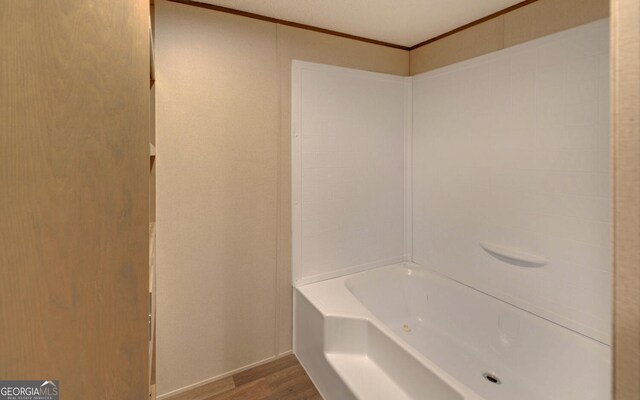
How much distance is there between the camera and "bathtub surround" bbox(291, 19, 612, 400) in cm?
149

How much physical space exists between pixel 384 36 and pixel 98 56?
205 cm

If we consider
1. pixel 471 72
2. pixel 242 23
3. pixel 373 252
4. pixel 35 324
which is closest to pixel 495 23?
pixel 471 72

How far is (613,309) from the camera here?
1.54 feet

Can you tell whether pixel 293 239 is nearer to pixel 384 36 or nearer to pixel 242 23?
pixel 242 23

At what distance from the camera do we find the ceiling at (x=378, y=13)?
1755mm

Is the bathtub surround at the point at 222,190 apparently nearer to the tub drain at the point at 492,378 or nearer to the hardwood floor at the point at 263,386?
the hardwood floor at the point at 263,386

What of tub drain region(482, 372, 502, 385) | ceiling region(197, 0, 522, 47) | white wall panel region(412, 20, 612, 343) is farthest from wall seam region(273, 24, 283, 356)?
tub drain region(482, 372, 502, 385)

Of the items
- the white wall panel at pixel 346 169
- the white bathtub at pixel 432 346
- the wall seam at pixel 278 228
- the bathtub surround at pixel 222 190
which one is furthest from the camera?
the white wall panel at pixel 346 169

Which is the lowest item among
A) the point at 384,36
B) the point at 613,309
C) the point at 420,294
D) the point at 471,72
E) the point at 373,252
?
the point at 420,294

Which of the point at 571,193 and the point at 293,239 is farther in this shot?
the point at 293,239

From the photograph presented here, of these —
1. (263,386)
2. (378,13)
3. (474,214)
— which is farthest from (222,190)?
(474,214)

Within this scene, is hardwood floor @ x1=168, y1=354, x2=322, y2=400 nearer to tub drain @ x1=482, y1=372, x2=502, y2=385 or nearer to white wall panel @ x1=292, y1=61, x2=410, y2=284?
white wall panel @ x1=292, y1=61, x2=410, y2=284

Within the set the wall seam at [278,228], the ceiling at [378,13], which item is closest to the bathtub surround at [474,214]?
the wall seam at [278,228]

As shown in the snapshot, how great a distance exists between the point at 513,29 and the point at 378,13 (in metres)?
0.82
